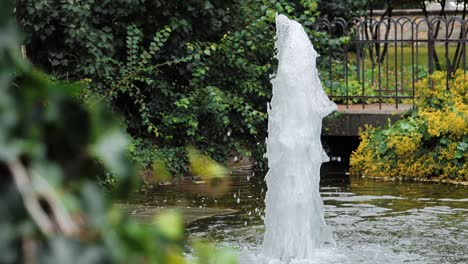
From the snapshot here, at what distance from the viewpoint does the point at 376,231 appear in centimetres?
748

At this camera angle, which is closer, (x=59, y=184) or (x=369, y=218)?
(x=59, y=184)

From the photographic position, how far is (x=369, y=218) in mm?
8109

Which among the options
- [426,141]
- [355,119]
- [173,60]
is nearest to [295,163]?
[426,141]

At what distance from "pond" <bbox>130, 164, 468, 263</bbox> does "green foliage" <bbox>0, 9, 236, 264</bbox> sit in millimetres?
5382

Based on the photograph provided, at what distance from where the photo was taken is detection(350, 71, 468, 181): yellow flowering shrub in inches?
413

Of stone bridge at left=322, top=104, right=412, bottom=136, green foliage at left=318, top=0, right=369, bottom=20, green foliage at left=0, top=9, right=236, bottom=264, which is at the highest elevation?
green foliage at left=318, top=0, right=369, bottom=20

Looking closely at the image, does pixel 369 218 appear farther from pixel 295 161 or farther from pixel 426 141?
pixel 426 141

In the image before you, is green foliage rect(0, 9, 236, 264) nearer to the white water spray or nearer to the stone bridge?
the white water spray

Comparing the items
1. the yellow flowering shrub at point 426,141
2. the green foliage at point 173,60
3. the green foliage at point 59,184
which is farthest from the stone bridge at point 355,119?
the green foliage at point 59,184

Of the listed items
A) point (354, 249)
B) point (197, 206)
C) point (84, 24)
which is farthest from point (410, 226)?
point (84, 24)

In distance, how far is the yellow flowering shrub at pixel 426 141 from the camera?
10.5m

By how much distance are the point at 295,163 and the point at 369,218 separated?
1.33m

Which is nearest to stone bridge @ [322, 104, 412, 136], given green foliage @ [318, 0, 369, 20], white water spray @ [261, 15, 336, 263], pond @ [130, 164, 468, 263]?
pond @ [130, 164, 468, 263]

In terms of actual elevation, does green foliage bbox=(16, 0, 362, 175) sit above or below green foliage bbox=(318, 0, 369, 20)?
below
